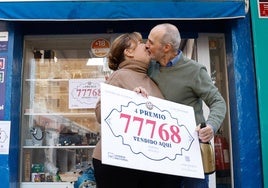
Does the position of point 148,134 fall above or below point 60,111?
below

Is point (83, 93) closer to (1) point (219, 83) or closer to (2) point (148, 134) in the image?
(1) point (219, 83)

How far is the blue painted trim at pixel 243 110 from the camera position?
14.1 ft

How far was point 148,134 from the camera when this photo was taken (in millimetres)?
2266

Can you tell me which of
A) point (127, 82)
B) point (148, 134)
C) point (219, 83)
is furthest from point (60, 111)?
point (148, 134)

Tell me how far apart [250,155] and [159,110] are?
2.32 m

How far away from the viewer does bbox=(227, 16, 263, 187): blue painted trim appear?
14.1 feet

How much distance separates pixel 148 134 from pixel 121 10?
7.54ft

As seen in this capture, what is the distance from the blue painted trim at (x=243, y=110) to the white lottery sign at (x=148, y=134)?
2150 millimetres

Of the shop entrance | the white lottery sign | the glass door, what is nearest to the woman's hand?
the white lottery sign

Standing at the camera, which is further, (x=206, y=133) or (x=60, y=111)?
(x=60, y=111)

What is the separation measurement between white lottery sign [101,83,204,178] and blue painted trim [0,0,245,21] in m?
2.10

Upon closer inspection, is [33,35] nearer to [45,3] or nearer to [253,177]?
[45,3]

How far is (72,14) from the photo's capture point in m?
4.31

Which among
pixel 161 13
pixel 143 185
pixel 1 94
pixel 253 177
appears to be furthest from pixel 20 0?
pixel 253 177
